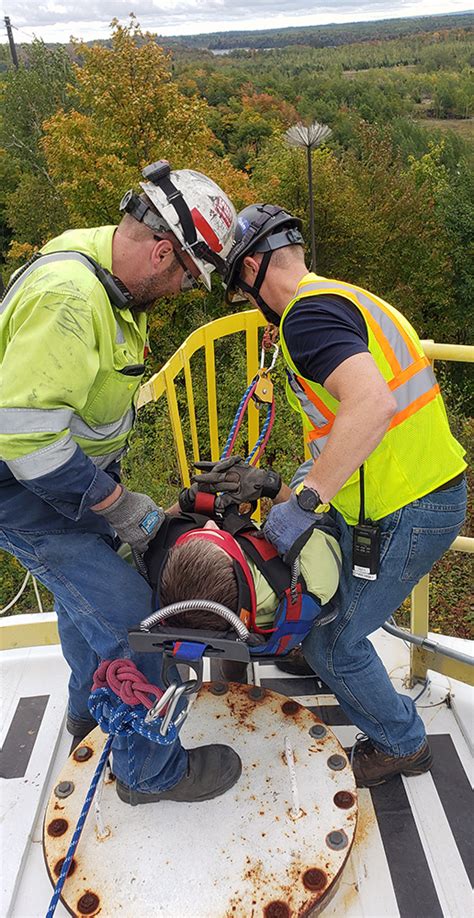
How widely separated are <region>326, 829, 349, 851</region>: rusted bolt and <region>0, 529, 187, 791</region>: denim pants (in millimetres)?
570

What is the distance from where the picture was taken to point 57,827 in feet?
8.17

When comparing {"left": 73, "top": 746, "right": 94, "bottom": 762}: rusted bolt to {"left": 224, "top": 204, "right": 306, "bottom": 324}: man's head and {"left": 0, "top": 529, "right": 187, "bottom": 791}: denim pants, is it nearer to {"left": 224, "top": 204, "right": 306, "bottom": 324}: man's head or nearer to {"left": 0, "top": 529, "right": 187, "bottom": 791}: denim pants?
{"left": 0, "top": 529, "right": 187, "bottom": 791}: denim pants

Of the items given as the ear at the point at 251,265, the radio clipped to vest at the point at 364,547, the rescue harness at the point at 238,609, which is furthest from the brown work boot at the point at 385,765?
the ear at the point at 251,265

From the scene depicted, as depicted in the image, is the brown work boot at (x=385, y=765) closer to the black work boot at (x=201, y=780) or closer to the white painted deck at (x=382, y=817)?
the white painted deck at (x=382, y=817)

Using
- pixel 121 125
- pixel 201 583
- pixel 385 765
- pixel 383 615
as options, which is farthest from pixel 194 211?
pixel 121 125

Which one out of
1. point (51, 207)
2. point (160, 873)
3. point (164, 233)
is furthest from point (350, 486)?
point (51, 207)

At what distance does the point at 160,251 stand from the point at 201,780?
187 centimetres

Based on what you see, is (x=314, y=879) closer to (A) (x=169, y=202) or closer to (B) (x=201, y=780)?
(B) (x=201, y=780)

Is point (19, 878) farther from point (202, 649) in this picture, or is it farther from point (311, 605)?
point (311, 605)

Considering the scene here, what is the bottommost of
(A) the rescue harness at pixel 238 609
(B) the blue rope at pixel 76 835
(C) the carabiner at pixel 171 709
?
(B) the blue rope at pixel 76 835

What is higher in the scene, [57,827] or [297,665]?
[57,827]

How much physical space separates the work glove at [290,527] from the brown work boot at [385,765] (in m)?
0.98

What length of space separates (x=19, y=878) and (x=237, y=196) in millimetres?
22432

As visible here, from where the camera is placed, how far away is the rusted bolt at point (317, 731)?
109 inches
